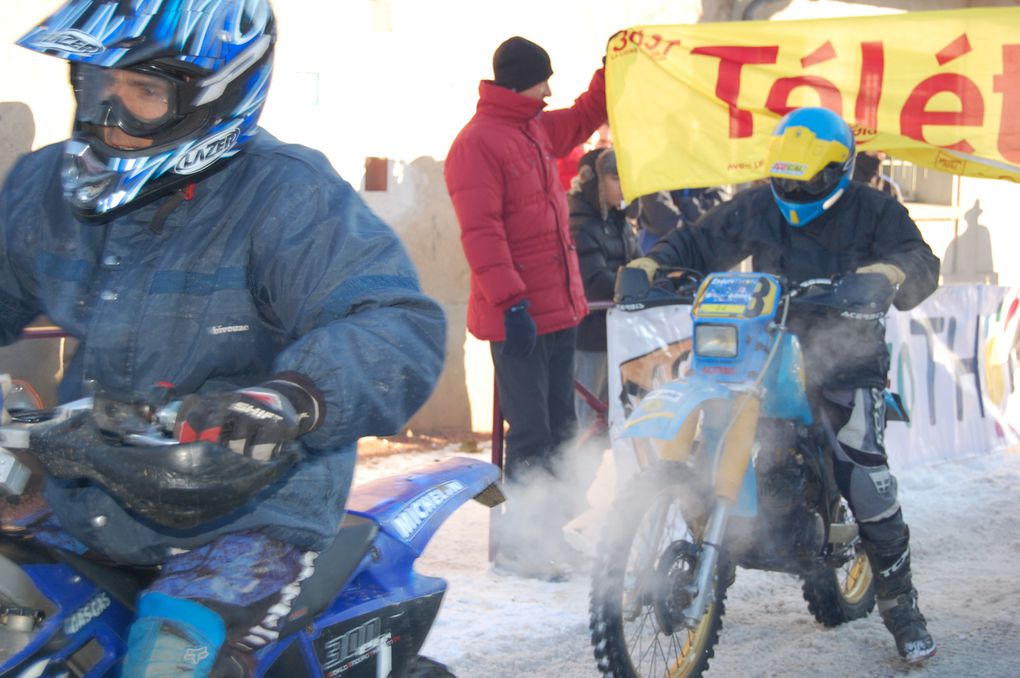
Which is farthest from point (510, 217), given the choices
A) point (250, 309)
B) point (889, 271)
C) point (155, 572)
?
point (155, 572)

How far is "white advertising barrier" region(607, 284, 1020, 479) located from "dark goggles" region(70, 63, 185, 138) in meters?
4.64

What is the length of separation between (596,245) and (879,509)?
2794mm

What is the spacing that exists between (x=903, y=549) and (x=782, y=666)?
0.65 m

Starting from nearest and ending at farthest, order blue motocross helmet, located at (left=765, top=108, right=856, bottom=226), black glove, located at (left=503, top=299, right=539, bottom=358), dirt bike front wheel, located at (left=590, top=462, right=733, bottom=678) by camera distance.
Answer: dirt bike front wheel, located at (left=590, top=462, right=733, bottom=678), blue motocross helmet, located at (left=765, top=108, right=856, bottom=226), black glove, located at (left=503, top=299, right=539, bottom=358)

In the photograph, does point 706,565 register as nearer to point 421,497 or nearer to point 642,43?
point 421,497

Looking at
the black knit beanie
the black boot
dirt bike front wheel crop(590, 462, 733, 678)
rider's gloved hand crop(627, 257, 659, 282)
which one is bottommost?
the black boot

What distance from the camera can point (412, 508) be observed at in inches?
100

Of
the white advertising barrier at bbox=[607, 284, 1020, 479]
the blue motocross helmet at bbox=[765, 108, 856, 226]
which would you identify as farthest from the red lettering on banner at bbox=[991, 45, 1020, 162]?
the blue motocross helmet at bbox=[765, 108, 856, 226]

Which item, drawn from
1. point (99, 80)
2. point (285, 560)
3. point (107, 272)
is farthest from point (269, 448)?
point (99, 80)

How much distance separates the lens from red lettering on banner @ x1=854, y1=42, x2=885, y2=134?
660 centimetres

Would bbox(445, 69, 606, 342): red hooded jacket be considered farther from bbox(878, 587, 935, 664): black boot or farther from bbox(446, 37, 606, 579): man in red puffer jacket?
bbox(878, 587, 935, 664): black boot

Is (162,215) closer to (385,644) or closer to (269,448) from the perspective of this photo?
(269,448)

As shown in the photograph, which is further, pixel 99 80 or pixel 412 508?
pixel 412 508

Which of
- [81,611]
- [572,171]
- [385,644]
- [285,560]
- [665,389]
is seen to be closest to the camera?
[81,611]
